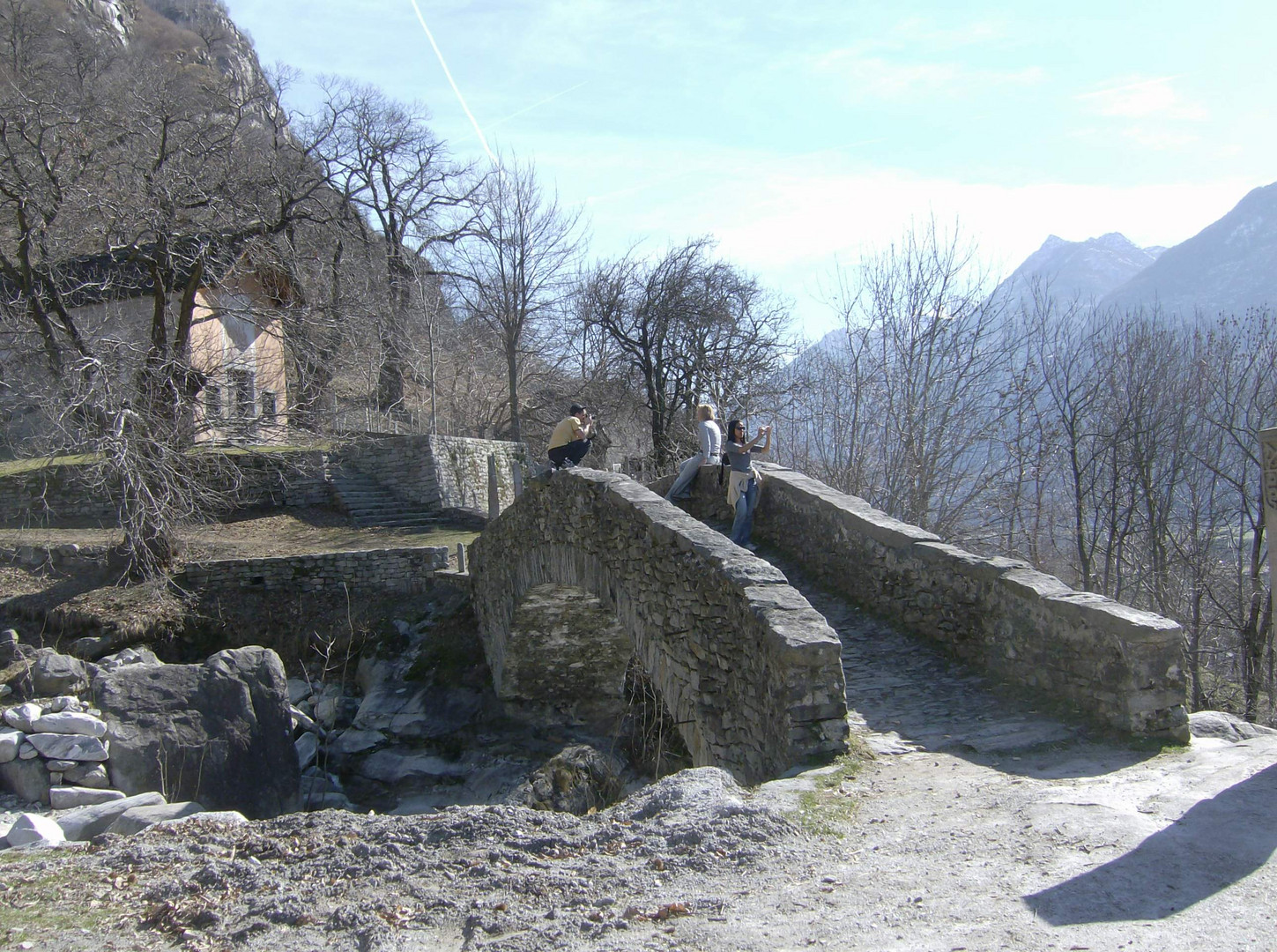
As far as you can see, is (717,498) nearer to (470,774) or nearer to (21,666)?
(470,774)

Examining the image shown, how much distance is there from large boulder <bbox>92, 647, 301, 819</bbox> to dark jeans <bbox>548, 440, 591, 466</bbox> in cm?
409

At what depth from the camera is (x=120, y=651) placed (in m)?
13.8

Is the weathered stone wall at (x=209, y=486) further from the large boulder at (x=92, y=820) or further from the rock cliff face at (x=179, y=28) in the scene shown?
the rock cliff face at (x=179, y=28)

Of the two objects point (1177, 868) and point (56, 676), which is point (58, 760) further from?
point (1177, 868)

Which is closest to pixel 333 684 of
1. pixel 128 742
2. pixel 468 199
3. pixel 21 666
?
pixel 21 666

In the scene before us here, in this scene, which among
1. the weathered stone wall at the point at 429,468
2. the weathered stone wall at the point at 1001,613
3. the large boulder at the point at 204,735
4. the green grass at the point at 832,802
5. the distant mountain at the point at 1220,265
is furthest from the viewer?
the distant mountain at the point at 1220,265

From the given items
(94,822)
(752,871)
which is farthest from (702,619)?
(94,822)

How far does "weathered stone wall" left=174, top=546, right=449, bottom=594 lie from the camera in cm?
1588

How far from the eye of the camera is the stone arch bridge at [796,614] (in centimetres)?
513

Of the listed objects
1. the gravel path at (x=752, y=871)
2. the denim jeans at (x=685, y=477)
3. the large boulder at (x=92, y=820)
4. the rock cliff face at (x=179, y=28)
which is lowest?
the large boulder at (x=92, y=820)

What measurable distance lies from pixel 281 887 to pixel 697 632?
3.53 metres

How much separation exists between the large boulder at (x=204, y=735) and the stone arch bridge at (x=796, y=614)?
3.26 m

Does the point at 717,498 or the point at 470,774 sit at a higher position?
the point at 717,498

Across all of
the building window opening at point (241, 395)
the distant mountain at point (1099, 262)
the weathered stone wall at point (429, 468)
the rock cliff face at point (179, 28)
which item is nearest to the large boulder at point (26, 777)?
the building window opening at point (241, 395)
